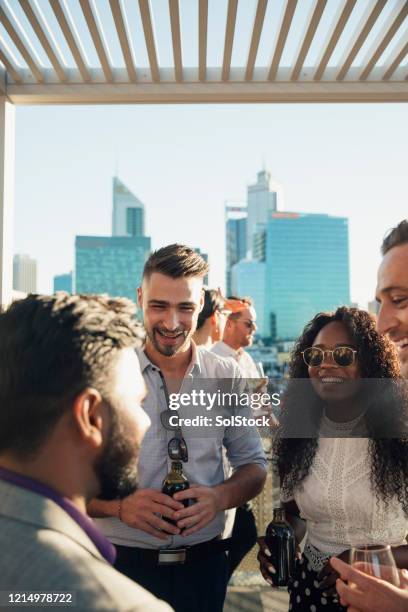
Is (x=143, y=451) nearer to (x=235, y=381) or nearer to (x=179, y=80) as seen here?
(x=235, y=381)

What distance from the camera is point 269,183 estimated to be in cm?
13375

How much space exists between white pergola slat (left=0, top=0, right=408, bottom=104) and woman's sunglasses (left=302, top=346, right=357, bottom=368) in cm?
122

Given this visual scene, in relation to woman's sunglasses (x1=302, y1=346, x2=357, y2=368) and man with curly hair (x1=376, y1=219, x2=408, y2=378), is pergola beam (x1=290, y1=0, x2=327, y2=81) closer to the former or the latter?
man with curly hair (x1=376, y1=219, x2=408, y2=378)

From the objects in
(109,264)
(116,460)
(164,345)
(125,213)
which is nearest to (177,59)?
(164,345)

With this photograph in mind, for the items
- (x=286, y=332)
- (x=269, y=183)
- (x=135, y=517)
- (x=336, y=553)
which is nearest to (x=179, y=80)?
(x=135, y=517)

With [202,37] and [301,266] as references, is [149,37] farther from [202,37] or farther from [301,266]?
[301,266]

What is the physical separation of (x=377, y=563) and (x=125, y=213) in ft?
455

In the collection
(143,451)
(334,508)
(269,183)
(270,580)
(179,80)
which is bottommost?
(270,580)

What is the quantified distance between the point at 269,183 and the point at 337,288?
36.3m

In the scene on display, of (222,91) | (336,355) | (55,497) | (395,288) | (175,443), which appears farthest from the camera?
(222,91)

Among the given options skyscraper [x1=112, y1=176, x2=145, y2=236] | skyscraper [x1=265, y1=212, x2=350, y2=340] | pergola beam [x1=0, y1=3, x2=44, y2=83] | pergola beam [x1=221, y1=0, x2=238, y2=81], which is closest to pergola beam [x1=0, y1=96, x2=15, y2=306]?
pergola beam [x1=0, y1=3, x2=44, y2=83]

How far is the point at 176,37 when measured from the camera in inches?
91.7

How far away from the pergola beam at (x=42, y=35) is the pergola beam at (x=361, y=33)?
1.21 metres

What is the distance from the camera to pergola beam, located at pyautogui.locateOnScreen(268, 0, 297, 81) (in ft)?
7.27
